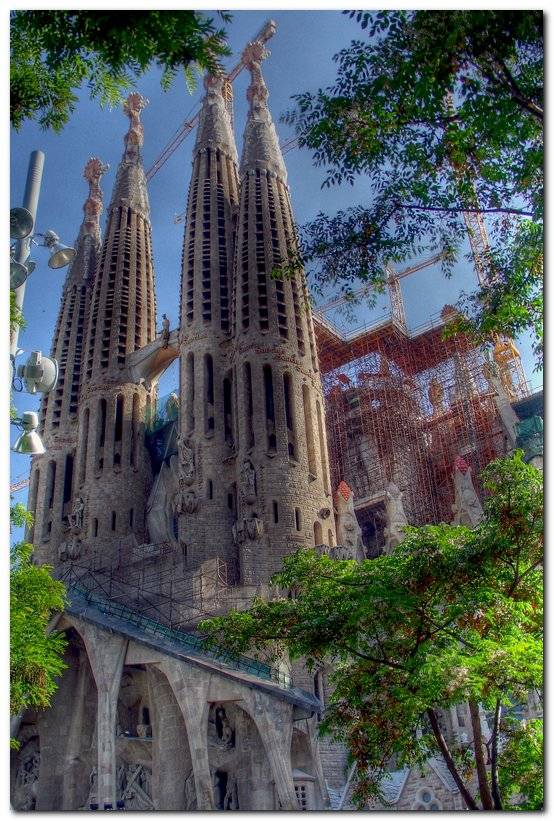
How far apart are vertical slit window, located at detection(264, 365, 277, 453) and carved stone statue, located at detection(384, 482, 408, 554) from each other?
21.7 ft

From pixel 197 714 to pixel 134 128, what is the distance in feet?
133

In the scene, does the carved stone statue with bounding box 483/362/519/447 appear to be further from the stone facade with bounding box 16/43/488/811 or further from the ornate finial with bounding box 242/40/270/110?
the ornate finial with bounding box 242/40/270/110

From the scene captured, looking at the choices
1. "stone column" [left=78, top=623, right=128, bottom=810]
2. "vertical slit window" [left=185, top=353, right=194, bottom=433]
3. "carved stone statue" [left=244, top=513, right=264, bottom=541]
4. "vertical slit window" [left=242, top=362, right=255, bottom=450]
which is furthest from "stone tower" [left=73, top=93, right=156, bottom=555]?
"stone column" [left=78, top=623, right=128, bottom=810]

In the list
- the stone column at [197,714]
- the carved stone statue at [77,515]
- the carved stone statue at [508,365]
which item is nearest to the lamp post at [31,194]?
the stone column at [197,714]

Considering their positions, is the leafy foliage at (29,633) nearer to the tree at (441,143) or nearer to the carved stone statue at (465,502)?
the tree at (441,143)

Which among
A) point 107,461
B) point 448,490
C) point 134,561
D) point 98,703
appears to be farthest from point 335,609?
point 448,490

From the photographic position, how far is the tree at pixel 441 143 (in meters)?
9.74

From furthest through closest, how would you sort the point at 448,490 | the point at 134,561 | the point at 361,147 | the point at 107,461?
the point at 448,490 → the point at 107,461 → the point at 134,561 → the point at 361,147

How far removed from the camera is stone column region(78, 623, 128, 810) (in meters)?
25.8

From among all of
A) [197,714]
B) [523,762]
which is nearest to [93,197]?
[197,714]

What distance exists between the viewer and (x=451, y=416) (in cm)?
4694

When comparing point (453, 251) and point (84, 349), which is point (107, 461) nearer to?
point (84, 349)

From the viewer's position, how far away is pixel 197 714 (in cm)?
2459

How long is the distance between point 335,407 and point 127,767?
25602mm
